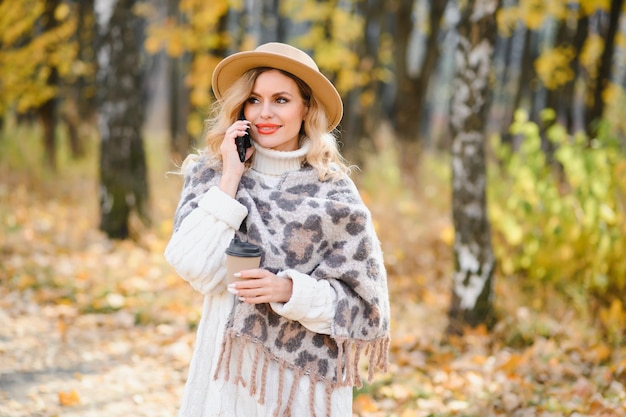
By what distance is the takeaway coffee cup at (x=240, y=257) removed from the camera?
7.11 ft

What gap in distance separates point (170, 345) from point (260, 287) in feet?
11.1

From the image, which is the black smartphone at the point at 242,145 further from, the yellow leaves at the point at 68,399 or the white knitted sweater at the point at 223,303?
the yellow leaves at the point at 68,399

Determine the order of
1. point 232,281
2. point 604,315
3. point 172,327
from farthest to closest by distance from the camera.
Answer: point 172,327
point 604,315
point 232,281

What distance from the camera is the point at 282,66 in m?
2.49

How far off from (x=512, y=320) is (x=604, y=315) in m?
0.71

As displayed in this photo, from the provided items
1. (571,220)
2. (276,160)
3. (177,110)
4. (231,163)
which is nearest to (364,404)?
(276,160)

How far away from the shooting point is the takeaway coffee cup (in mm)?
2168

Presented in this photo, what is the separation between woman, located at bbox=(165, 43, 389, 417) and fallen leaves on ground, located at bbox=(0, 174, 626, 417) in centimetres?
188

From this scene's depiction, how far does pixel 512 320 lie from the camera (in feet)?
17.9

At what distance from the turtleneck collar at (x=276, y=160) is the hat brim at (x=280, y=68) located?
0.22 meters

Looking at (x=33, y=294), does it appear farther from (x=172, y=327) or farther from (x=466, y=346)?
(x=466, y=346)

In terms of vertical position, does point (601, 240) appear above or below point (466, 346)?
above

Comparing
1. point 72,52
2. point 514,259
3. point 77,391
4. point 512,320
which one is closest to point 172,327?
point 77,391

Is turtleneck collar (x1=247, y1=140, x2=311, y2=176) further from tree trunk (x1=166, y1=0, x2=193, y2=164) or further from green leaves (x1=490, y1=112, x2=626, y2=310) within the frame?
tree trunk (x1=166, y1=0, x2=193, y2=164)
